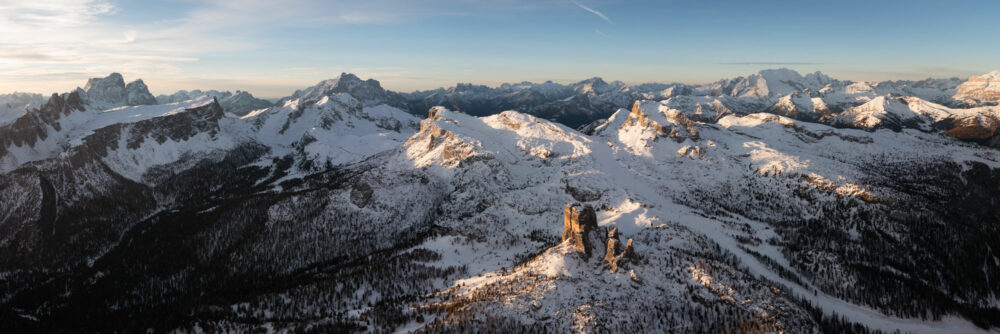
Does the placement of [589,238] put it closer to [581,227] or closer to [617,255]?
[581,227]

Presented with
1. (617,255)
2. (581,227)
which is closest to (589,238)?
(581,227)

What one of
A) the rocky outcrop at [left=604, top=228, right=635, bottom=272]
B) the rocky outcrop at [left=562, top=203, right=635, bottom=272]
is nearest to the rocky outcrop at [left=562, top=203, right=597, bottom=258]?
the rocky outcrop at [left=562, top=203, right=635, bottom=272]

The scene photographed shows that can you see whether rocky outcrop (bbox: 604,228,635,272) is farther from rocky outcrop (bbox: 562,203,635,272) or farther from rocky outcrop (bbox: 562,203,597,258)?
rocky outcrop (bbox: 562,203,597,258)

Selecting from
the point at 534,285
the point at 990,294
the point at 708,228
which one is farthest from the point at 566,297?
the point at 990,294

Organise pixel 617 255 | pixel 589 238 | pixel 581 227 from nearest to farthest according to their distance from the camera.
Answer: pixel 617 255, pixel 581 227, pixel 589 238

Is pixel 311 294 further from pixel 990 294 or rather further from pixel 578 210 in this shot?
pixel 990 294

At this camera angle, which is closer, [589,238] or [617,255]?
[617,255]
